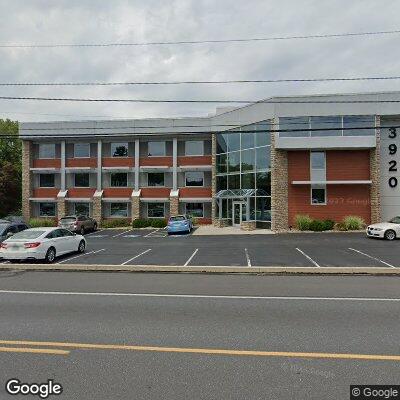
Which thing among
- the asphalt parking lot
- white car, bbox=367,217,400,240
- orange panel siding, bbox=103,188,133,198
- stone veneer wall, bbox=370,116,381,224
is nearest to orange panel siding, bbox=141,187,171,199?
orange panel siding, bbox=103,188,133,198

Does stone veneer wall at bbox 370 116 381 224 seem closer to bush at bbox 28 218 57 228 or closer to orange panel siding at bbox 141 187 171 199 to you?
orange panel siding at bbox 141 187 171 199

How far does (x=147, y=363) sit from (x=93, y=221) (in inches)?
1135

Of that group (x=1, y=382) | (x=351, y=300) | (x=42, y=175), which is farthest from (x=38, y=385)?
(x=42, y=175)

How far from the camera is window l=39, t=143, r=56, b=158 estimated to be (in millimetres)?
37750

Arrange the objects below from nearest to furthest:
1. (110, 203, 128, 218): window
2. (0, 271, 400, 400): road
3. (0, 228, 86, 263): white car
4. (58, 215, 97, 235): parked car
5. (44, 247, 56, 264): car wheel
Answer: (0, 271, 400, 400): road, (0, 228, 86, 263): white car, (44, 247, 56, 264): car wheel, (58, 215, 97, 235): parked car, (110, 203, 128, 218): window

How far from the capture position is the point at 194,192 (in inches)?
1400

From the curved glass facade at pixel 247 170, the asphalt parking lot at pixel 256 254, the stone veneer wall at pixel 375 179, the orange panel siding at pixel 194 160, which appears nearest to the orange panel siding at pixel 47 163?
the orange panel siding at pixel 194 160

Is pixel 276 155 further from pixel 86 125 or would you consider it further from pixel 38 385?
pixel 38 385

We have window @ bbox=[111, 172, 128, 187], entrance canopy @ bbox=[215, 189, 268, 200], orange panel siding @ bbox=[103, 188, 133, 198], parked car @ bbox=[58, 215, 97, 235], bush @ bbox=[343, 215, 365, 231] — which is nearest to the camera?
bush @ bbox=[343, 215, 365, 231]

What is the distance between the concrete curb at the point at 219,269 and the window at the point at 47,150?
26.3 m

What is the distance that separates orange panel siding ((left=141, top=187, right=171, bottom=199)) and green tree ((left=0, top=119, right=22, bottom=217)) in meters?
16.7

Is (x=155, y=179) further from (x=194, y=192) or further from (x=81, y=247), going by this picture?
(x=81, y=247)

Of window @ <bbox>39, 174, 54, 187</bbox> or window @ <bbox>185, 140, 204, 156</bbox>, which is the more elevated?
window @ <bbox>185, 140, 204, 156</bbox>

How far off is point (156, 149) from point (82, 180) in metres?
8.17
